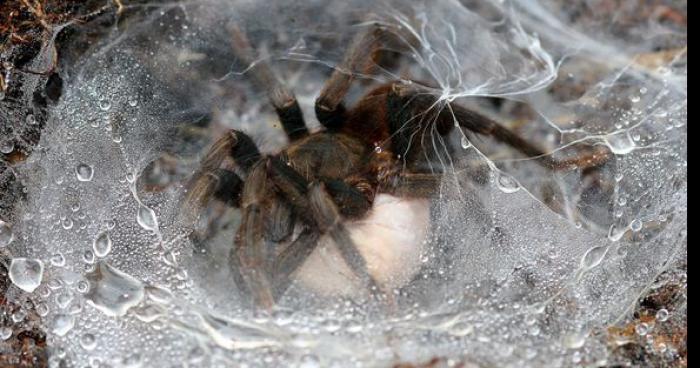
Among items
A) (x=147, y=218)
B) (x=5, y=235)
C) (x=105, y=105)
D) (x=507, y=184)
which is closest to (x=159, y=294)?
(x=147, y=218)

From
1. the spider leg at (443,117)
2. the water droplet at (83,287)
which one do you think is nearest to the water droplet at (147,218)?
the water droplet at (83,287)

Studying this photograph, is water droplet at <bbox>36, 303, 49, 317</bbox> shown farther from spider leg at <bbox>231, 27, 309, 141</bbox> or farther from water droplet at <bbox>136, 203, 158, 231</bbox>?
spider leg at <bbox>231, 27, 309, 141</bbox>

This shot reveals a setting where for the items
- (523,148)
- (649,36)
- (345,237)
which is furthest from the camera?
(523,148)

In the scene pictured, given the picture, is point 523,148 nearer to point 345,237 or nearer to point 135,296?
point 345,237

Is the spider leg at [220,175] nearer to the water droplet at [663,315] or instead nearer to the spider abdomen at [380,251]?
the spider abdomen at [380,251]

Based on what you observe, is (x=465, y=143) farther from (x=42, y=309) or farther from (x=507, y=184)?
(x=42, y=309)

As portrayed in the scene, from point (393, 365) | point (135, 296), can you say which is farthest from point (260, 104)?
point (393, 365)
